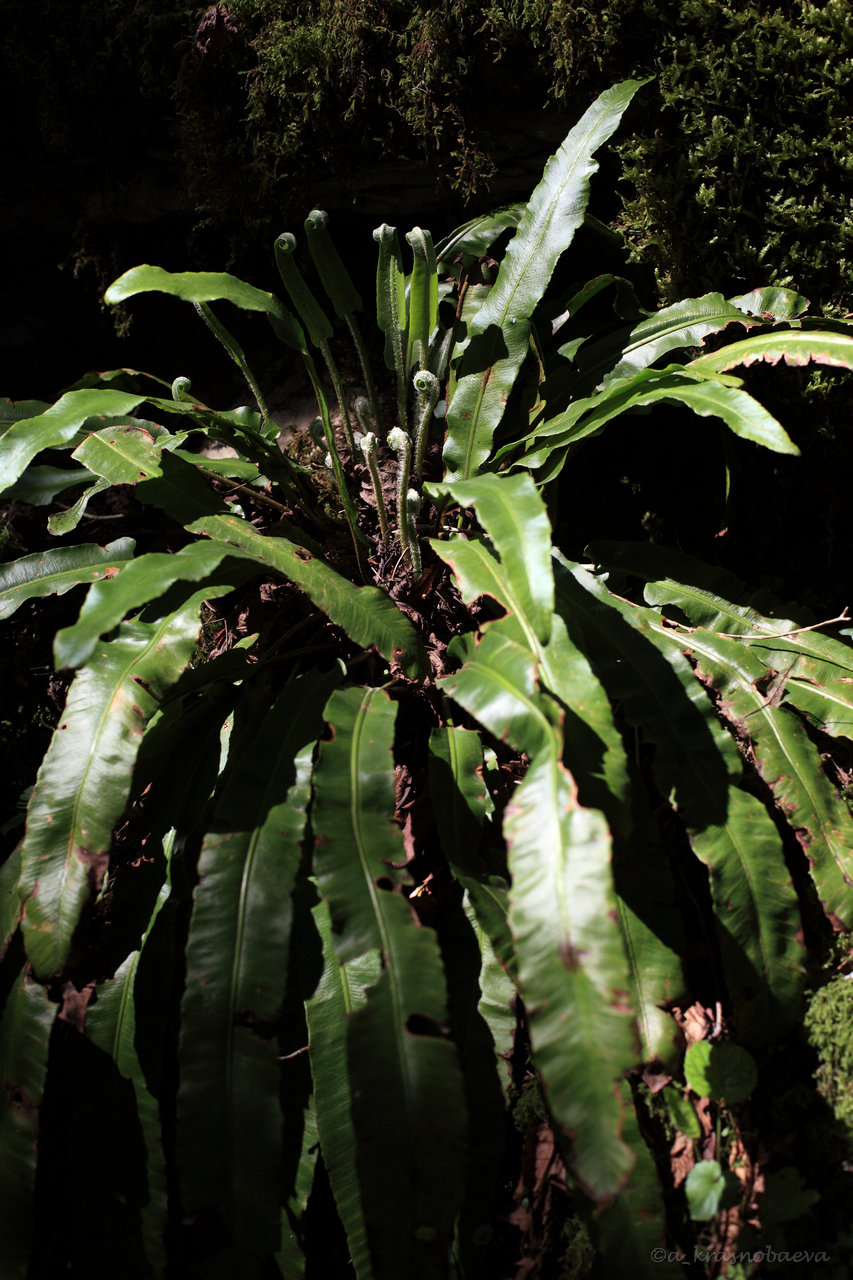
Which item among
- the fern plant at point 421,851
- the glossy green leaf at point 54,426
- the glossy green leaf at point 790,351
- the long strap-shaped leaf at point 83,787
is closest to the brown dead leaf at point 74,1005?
the fern plant at point 421,851

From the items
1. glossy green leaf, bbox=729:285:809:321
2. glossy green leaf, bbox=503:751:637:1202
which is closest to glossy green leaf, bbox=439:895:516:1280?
glossy green leaf, bbox=503:751:637:1202

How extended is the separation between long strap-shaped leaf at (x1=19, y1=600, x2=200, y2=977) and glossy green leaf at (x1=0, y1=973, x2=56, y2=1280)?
0.65ft

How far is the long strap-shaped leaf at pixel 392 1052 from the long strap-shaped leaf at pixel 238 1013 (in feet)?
0.35

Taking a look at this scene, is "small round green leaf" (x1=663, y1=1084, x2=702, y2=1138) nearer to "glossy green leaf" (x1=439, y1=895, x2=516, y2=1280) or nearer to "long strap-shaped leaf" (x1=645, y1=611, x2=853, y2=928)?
"glossy green leaf" (x1=439, y1=895, x2=516, y2=1280)

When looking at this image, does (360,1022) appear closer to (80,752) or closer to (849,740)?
(80,752)

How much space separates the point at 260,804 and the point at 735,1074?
888 millimetres

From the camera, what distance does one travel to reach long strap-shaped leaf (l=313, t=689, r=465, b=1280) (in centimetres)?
106

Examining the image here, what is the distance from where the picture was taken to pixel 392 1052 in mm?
1107

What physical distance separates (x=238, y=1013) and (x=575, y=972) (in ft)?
1.78

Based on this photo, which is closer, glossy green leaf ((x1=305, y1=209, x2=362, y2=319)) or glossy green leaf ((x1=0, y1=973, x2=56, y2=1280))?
glossy green leaf ((x1=0, y1=973, x2=56, y2=1280))

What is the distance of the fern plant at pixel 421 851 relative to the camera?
109 centimetres

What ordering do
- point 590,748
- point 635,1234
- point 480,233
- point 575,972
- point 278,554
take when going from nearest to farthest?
point 575,972
point 635,1234
point 590,748
point 278,554
point 480,233

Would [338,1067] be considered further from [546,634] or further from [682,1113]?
[546,634]

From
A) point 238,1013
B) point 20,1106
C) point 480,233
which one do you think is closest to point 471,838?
point 238,1013
